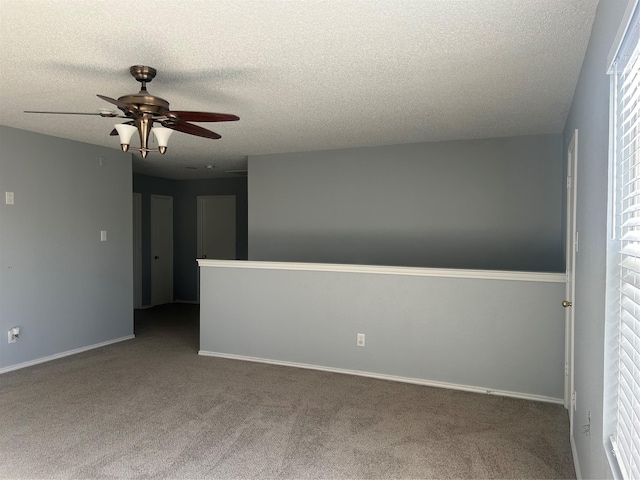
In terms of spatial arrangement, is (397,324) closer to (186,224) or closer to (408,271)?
(408,271)

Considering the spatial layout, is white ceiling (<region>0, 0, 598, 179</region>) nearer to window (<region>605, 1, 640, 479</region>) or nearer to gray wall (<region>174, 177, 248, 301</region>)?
window (<region>605, 1, 640, 479</region>)

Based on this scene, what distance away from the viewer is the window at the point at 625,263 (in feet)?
3.66

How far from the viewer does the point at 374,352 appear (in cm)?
407

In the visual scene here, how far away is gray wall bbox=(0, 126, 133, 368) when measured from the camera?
4086 millimetres

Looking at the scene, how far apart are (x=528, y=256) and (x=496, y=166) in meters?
0.97

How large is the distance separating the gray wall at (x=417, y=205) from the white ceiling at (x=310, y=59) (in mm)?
534

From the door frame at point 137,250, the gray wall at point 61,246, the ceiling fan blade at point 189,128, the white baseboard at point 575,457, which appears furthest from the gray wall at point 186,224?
the white baseboard at point 575,457

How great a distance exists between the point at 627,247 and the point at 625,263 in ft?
0.17

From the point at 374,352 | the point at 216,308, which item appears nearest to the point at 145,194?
the point at 216,308

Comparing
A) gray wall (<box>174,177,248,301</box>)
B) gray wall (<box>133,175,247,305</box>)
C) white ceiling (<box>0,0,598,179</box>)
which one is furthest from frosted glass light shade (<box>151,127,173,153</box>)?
gray wall (<box>174,177,248,301</box>)

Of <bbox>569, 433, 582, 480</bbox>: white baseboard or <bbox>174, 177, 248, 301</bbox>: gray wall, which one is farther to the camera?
<bbox>174, 177, 248, 301</bbox>: gray wall

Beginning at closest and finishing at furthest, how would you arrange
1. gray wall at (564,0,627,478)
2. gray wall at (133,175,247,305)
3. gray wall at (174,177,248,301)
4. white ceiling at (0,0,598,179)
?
gray wall at (564,0,627,478)
white ceiling at (0,0,598,179)
gray wall at (133,175,247,305)
gray wall at (174,177,248,301)

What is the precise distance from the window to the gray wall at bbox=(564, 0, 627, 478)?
134mm

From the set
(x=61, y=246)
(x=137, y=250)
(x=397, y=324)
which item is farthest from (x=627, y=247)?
(x=137, y=250)
